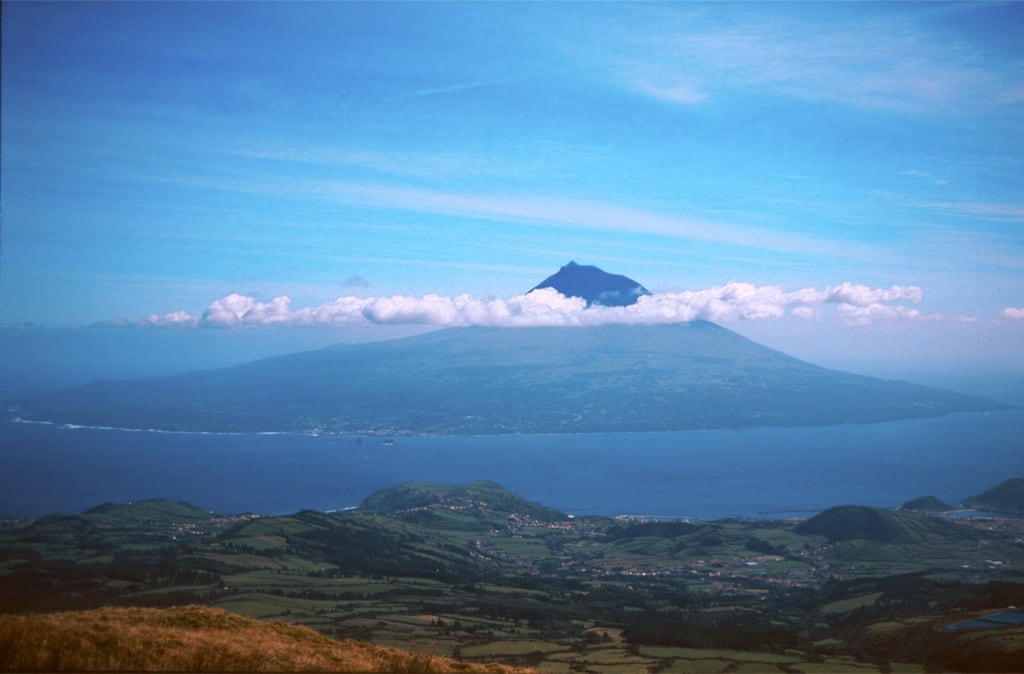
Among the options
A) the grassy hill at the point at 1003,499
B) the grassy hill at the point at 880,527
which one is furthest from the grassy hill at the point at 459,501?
the grassy hill at the point at 1003,499

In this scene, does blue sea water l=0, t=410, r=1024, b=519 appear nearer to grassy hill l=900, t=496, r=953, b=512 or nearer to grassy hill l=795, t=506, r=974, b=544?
grassy hill l=900, t=496, r=953, b=512

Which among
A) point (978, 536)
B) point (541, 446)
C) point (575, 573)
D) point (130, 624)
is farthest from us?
point (541, 446)

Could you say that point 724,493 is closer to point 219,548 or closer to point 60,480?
point 219,548

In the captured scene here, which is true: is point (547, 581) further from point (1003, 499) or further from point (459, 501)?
point (1003, 499)

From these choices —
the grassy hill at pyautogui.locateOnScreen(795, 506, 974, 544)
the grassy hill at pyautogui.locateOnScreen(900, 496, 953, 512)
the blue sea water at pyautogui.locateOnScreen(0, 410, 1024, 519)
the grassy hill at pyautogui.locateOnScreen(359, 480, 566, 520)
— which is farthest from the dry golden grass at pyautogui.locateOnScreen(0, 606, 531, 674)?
the grassy hill at pyautogui.locateOnScreen(900, 496, 953, 512)

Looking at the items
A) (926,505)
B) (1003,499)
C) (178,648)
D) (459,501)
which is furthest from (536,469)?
(178,648)

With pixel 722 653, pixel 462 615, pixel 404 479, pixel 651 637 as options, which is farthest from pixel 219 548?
pixel 404 479
